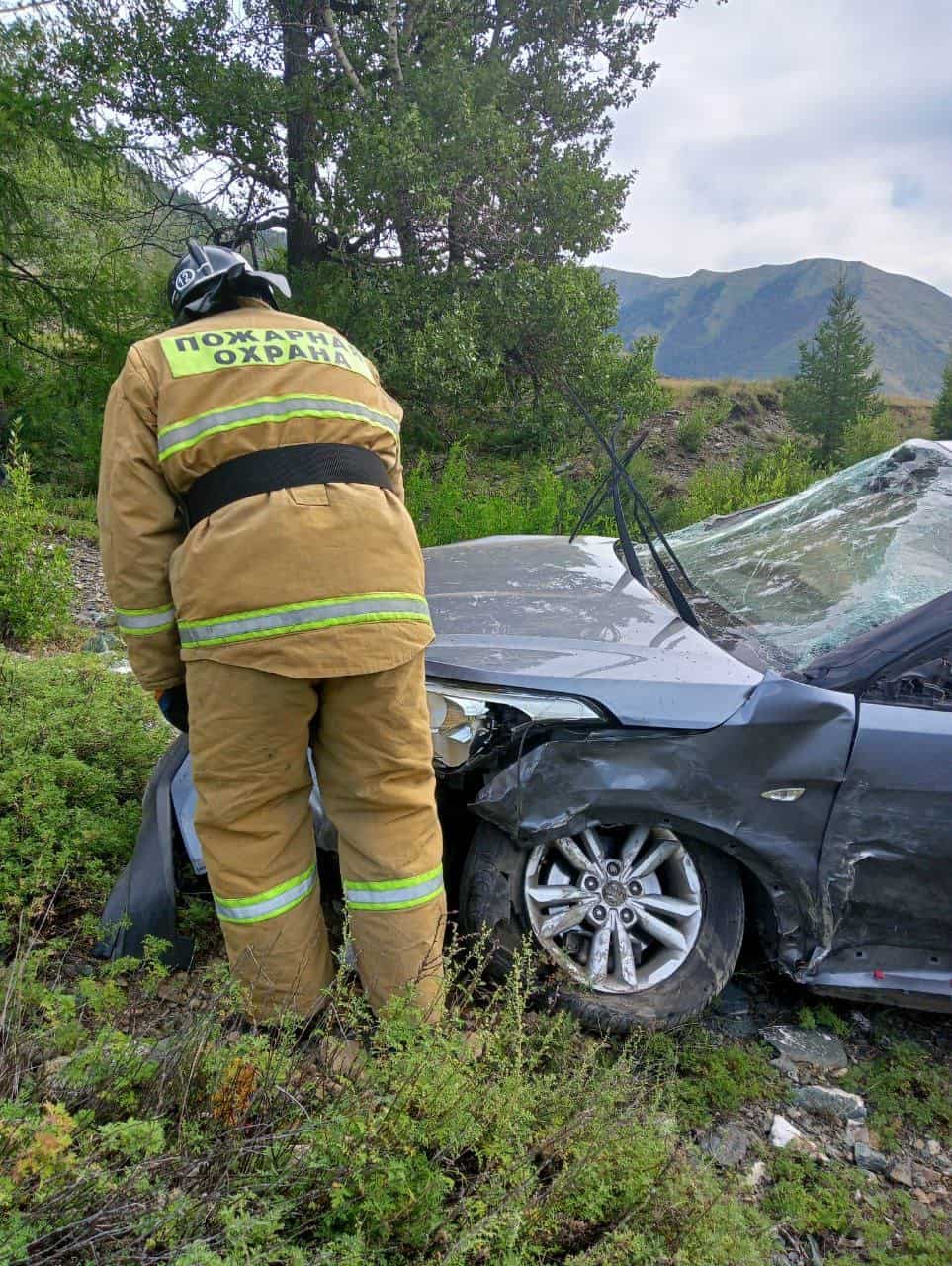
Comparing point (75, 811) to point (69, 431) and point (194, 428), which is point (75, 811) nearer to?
point (194, 428)

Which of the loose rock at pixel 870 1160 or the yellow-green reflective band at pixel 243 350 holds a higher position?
the yellow-green reflective band at pixel 243 350

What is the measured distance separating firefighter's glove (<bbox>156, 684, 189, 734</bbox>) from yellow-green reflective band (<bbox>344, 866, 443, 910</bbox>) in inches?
25.1

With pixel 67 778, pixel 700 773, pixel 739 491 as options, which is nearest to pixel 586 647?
pixel 700 773

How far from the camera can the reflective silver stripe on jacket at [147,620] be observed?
6.83 ft

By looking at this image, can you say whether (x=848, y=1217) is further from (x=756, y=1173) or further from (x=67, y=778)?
(x=67, y=778)

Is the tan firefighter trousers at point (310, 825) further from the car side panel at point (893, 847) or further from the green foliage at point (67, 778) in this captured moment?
the car side panel at point (893, 847)

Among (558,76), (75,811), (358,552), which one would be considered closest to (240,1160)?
(358,552)

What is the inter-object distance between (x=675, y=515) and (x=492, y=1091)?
7.98 meters

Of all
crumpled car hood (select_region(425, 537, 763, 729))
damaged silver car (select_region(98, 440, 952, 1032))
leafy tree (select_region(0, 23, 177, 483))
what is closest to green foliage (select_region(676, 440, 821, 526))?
crumpled car hood (select_region(425, 537, 763, 729))

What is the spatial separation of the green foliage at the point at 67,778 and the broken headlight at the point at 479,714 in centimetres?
102

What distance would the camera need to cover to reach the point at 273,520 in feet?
6.26

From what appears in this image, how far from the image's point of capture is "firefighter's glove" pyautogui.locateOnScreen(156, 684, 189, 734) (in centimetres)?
223

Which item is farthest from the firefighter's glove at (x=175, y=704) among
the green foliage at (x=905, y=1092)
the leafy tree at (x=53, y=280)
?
the leafy tree at (x=53, y=280)

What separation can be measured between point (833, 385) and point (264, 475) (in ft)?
60.9
